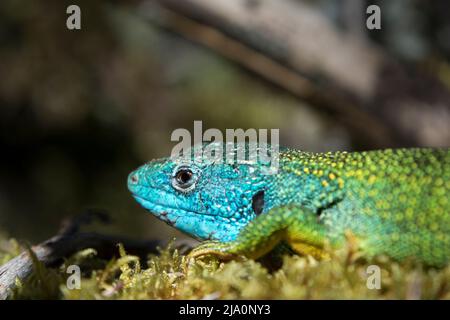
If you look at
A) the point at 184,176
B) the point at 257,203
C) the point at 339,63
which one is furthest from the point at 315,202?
the point at 339,63

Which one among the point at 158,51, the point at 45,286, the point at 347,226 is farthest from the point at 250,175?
the point at 158,51

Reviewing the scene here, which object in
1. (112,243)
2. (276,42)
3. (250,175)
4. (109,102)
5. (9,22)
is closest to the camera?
(250,175)

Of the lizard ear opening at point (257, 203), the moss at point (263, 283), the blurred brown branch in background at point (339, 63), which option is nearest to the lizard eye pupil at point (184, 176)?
the lizard ear opening at point (257, 203)

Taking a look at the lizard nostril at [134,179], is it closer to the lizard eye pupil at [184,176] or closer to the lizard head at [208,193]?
the lizard head at [208,193]

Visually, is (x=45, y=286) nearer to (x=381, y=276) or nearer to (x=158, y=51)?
(x=381, y=276)

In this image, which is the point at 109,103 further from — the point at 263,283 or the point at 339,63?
the point at 263,283
